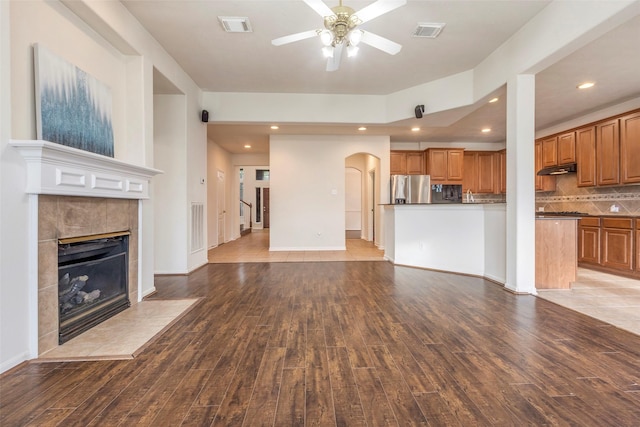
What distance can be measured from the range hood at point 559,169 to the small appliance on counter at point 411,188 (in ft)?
7.17

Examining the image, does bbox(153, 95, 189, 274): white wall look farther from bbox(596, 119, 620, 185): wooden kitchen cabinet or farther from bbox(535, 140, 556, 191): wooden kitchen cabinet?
bbox(535, 140, 556, 191): wooden kitchen cabinet

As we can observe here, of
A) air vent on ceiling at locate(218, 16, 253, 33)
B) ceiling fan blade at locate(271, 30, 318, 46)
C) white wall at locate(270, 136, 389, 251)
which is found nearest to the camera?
ceiling fan blade at locate(271, 30, 318, 46)

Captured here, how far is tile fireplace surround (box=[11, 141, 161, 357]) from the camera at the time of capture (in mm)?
1931

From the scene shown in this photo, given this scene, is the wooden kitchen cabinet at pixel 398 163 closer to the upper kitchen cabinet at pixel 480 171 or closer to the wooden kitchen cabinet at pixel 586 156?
the upper kitchen cabinet at pixel 480 171

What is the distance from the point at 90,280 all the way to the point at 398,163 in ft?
21.4

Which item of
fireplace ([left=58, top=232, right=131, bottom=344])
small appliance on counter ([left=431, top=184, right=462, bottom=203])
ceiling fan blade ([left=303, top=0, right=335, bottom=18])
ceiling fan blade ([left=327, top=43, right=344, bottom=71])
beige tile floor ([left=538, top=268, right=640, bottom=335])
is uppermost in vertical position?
ceiling fan blade ([left=303, top=0, right=335, bottom=18])

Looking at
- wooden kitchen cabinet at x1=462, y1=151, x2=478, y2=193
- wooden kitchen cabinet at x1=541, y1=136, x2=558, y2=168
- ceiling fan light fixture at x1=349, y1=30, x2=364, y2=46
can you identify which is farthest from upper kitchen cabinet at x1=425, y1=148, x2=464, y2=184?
ceiling fan light fixture at x1=349, y1=30, x2=364, y2=46

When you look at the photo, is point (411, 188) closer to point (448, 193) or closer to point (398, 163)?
point (398, 163)

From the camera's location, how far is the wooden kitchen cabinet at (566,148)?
5465mm

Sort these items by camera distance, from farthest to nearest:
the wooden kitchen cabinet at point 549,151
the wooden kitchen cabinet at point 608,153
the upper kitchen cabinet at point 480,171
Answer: the upper kitchen cabinet at point 480,171
the wooden kitchen cabinet at point 549,151
the wooden kitchen cabinet at point 608,153

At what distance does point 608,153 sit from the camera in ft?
15.7

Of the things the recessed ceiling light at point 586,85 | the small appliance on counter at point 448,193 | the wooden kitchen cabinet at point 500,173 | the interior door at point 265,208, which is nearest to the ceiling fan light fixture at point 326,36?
the recessed ceiling light at point 586,85

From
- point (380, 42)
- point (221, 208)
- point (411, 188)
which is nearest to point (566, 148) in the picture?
point (411, 188)

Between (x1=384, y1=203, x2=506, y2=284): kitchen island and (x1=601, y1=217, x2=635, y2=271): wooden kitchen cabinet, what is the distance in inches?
81.7
